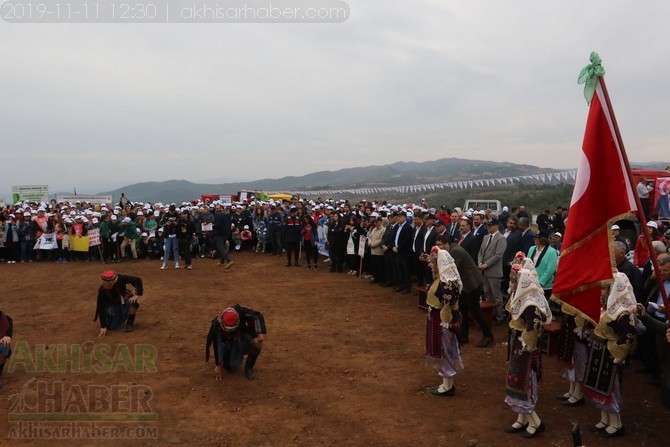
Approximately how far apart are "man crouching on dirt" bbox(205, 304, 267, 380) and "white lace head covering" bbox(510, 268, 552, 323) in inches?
139

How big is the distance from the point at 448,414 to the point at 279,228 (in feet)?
41.1

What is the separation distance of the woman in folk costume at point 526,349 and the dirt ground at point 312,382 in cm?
24

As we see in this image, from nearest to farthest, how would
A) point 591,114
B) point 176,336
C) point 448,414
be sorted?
point 591,114 < point 448,414 < point 176,336

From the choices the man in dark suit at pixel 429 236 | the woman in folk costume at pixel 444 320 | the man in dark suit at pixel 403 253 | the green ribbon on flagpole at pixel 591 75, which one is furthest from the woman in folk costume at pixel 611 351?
the man in dark suit at pixel 403 253

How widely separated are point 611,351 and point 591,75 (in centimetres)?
283

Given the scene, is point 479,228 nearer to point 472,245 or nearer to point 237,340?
point 472,245

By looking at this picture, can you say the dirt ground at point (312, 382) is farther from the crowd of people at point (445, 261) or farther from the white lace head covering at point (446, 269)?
the white lace head covering at point (446, 269)

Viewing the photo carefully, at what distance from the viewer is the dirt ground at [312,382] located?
5.48 meters

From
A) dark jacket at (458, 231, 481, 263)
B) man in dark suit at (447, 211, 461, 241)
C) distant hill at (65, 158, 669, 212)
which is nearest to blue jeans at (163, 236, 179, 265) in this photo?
man in dark suit at (447, 211, 461, 241)

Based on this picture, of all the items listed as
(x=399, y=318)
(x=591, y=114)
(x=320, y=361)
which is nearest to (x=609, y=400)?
(x=591, y=114)

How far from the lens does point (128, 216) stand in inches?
708

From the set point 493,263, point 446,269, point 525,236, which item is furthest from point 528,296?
point 525,236

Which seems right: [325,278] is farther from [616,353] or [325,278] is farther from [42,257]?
[42,257]

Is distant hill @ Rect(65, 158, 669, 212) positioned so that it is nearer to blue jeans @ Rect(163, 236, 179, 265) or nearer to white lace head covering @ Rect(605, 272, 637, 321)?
blue jeans @ Rect(163, 236, 179, 265)
